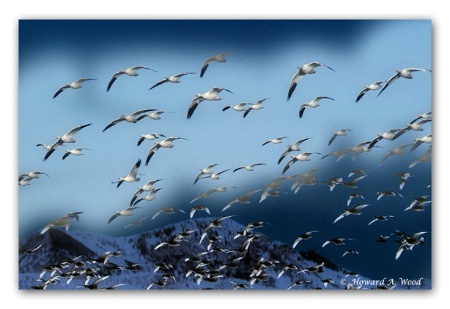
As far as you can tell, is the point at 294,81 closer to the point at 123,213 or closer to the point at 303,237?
the point at 303,237

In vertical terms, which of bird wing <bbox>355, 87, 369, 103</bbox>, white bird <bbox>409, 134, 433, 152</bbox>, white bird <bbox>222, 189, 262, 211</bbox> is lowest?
white bird <bbox>222, 189, 262, 211</bbox>

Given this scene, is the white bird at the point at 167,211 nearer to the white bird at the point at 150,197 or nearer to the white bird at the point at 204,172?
the white bird at the point at 150,197

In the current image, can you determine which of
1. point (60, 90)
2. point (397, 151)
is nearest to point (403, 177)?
point (397, 151)

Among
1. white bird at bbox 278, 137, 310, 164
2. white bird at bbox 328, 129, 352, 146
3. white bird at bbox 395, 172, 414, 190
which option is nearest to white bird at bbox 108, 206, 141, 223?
white bird at bbox 278, 137, 310, 164

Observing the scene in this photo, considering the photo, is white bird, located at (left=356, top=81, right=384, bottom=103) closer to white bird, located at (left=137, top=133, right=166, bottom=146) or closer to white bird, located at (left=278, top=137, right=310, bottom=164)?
white bird, located at (left=278, top=137, right=310, bottom=164)

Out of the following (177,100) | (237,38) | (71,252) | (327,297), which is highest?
(237,38)
